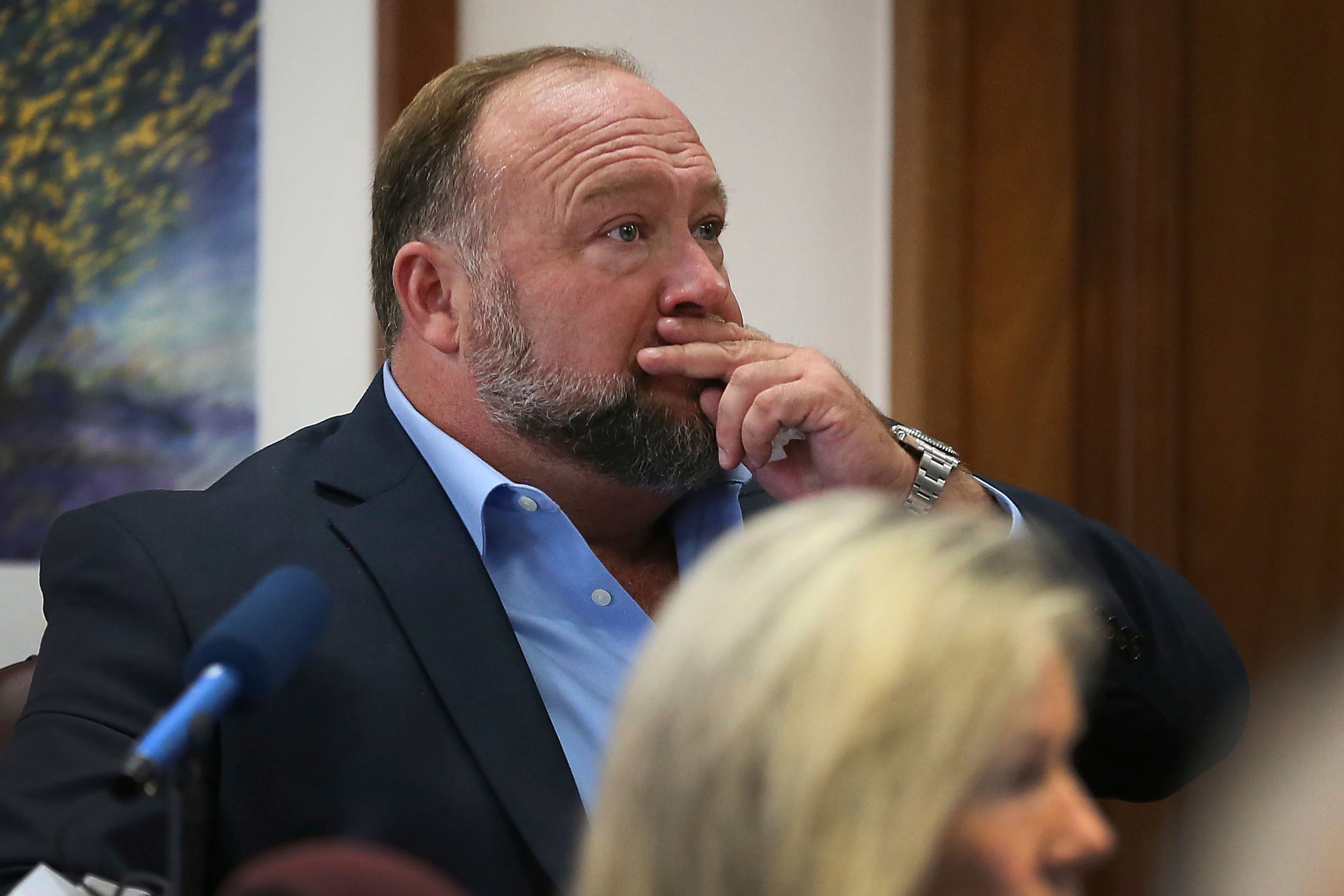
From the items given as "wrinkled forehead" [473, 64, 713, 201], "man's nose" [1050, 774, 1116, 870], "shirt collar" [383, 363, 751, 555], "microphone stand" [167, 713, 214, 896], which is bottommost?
"shirt collar" [383, 363, 751, 555]

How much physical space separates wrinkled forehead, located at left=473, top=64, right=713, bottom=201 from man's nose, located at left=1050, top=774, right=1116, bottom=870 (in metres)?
1.10

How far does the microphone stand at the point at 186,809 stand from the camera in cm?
75

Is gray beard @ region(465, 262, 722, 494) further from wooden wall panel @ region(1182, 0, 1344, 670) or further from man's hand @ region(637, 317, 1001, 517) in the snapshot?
wooden wall panel @ region(1182, 0, 1344, 670)

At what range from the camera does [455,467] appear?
151 centimetres

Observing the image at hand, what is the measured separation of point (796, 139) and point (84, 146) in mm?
1184

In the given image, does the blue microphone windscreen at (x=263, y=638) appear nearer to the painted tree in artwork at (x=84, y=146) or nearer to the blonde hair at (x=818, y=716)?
the blonde hair at (x=818, y=716)

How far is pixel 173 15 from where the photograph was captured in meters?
1.96

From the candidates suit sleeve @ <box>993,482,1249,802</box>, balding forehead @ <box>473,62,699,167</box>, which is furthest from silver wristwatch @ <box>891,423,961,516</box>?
balding forehead @ <box>473,62,699,167</box>

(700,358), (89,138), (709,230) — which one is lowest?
(700,358)

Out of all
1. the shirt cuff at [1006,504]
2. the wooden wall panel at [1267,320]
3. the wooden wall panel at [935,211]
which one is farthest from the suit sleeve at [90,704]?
the wooden wall panel at [1267,320]

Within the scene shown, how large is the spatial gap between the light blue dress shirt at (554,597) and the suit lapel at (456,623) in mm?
39

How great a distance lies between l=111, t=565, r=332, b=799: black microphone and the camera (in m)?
0.71

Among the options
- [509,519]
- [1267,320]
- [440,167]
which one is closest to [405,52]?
[440,167]

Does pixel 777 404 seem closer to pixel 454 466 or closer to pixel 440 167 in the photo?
pixel 454 466
